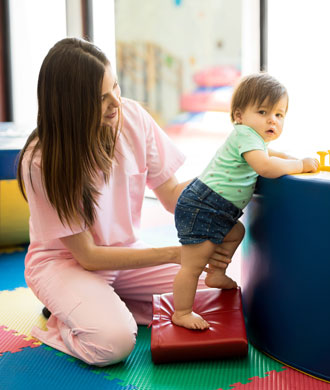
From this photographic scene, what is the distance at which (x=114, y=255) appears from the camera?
1.71 m

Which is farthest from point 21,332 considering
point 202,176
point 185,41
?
point 185,41

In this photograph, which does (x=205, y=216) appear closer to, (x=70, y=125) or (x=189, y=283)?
(x=189, y=283)

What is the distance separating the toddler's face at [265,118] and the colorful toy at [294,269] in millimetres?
137

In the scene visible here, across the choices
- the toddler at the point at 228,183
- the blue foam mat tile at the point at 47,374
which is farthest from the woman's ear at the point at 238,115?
the blue foam mat tile at the point at 47,374

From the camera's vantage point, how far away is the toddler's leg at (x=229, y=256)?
166 centimetres

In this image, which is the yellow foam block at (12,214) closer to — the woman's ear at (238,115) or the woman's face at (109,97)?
the woman's face at (109,97)

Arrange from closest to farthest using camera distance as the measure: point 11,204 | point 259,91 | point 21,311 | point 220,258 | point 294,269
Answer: point 294,269 < point 259,91 < point 220,258 < point 21,311 < point 11,204

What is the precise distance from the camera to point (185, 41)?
973 cm

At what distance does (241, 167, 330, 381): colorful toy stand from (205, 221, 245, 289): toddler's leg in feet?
0.19

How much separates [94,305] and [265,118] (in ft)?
2.43

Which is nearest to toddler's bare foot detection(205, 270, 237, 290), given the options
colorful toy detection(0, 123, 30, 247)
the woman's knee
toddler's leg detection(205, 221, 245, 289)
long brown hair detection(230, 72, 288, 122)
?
toddler's leg detection(205, 221, 245, 289)

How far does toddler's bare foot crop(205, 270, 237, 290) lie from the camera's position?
172 cm

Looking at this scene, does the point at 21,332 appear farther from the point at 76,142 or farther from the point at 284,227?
the point at 284,227

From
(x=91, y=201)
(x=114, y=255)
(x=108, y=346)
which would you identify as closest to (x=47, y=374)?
(x=108, y=346)
